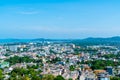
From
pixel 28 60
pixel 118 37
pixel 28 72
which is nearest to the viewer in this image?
pixel 28 72

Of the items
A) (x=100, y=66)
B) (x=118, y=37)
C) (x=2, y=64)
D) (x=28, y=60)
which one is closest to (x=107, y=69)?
(x=100, y=66)

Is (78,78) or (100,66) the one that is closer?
(78,78)

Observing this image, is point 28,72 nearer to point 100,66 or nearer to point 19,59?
point 100,66

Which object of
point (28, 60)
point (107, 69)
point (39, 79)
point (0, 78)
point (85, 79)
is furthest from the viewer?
point (28, 60)

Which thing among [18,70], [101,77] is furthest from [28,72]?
[101,77]

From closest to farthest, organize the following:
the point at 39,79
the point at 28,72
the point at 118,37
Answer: the point at 39,79, the point at 28,72, the point at 118,37

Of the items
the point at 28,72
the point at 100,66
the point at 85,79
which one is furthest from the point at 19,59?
the point at 85,79

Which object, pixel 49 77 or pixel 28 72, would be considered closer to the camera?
pixel 49 77

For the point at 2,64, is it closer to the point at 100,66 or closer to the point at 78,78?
the point at 100,66

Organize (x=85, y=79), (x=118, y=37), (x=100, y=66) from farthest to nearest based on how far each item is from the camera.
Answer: (x=118, y=37), (x=100, y=66), (x=85, y=79)

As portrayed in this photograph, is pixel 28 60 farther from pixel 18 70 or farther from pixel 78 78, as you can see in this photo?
pixel 78 78
